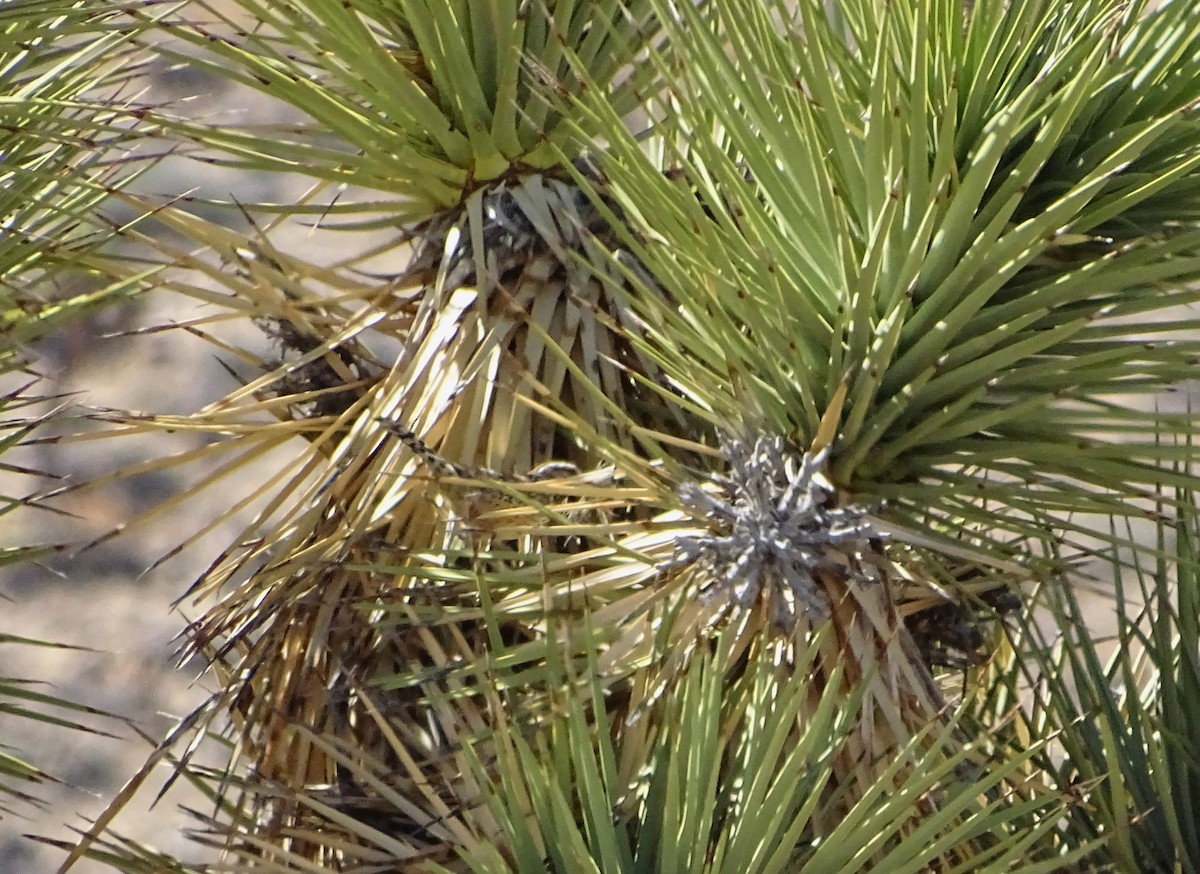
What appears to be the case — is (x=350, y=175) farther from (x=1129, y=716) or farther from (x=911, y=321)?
(x=1129, y=716)

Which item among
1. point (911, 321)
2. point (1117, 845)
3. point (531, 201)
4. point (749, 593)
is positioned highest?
point (531, 201)

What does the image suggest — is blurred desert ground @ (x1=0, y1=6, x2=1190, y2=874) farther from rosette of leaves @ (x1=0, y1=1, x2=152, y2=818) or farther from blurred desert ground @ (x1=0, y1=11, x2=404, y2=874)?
rosette of leaves @ (x1=0, y1=1, x2=152, y2=818)

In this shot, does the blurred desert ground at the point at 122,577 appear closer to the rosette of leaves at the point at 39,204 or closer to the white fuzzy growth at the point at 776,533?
the rosette of leaves at the point at 39,204

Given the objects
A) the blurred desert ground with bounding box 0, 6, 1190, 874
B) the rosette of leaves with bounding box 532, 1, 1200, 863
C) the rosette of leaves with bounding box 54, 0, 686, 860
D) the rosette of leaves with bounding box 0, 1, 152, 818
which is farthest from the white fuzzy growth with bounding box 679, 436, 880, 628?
the blurred desert ground with bounding box 0, 6, 1190, 874

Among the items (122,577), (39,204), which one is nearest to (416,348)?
(39,204)

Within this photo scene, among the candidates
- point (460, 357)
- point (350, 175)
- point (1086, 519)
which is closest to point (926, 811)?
point (460, 357)

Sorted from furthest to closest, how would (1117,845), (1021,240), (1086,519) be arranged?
(1086,519) → (1117,845) → (1021,240)
